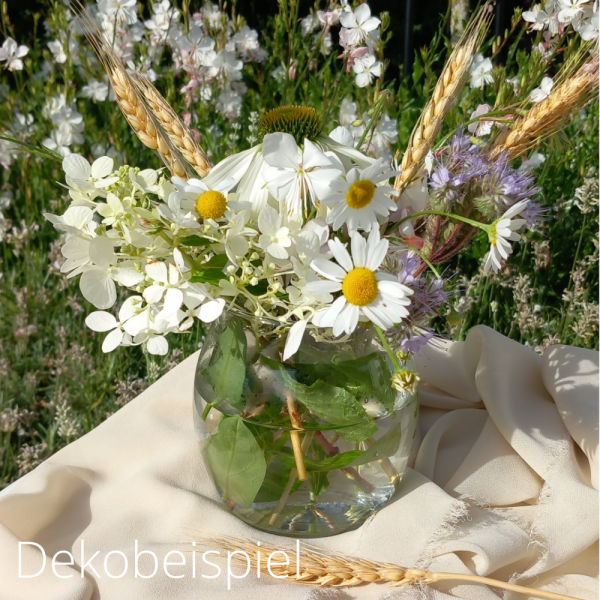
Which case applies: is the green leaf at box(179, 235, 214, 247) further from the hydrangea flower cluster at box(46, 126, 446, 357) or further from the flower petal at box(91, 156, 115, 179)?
the flower petal at box(91, 156, 115, 179)

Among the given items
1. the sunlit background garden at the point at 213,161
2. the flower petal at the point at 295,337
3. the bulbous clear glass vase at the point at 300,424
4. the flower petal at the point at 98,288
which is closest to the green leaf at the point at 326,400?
the bulbous clear glass vase at the point at 300,424

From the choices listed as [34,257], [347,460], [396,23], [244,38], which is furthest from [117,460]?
[396,23]

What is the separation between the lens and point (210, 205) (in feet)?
2.34

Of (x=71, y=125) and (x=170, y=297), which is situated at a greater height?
(x=71, y=125)

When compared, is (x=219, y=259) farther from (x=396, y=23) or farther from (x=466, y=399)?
(x=396, y=23)

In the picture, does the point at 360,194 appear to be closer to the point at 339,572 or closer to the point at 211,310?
the point at 211,310

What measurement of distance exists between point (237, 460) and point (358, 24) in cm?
87

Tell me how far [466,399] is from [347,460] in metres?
0.42

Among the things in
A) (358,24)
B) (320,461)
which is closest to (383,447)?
(320,461)

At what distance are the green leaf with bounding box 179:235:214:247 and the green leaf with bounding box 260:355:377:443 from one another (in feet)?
0.57

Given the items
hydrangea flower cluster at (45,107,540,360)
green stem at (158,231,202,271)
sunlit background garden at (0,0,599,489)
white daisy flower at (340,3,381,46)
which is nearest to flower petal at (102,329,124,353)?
hydrangea flower cluster at (45,107,540,360)

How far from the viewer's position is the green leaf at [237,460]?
879 mm

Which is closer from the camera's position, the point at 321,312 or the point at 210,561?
the point at 321,312

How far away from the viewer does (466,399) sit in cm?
124
